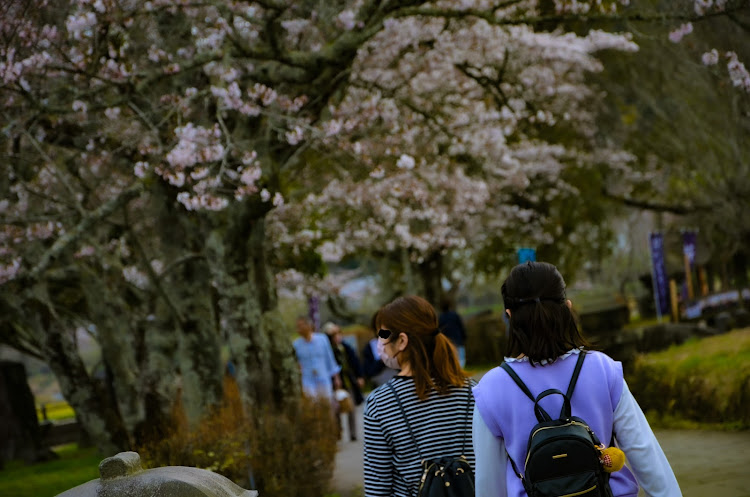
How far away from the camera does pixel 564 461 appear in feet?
8.58

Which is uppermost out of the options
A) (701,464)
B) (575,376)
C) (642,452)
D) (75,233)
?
(75,233)

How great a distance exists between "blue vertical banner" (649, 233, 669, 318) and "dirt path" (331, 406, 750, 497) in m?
8.92

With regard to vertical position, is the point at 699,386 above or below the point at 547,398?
below

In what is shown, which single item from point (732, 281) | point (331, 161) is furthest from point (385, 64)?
point (732, 281)

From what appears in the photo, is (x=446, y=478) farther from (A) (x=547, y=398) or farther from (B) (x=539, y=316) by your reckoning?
(B) (x=539, y=316)

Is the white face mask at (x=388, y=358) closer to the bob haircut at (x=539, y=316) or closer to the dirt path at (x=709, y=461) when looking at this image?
the bob haircut at (x=539, y=316)

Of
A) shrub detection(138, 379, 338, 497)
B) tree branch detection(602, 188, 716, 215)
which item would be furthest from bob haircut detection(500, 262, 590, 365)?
tree branch detection(602, 188, 716, 215)

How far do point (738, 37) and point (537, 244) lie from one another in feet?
46.5

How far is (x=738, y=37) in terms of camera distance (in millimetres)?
9609

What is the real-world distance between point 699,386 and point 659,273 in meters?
8.74

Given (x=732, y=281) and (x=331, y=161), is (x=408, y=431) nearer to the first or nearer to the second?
(x=331, y=161)

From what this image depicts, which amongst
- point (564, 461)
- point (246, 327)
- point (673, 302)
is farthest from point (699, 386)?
point (673, 302)

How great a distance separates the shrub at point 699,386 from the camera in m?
10.1

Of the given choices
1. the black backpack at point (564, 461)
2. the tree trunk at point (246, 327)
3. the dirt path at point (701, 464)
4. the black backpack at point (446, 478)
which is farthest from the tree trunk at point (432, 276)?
the black backpack at point (564, 461)
